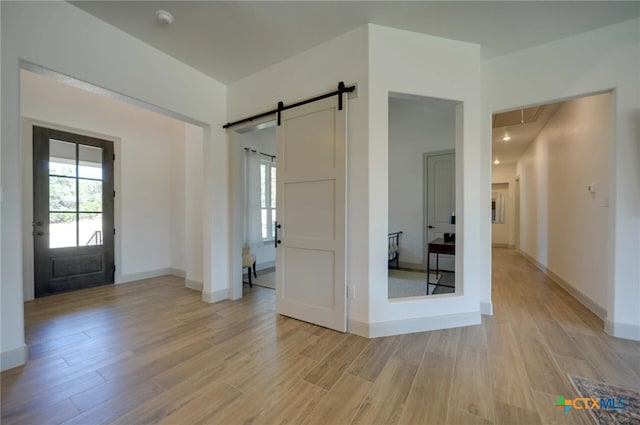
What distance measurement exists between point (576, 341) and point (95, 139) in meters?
6.59

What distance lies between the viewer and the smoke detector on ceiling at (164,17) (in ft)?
7.61

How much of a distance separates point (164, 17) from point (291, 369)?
10.7 ft

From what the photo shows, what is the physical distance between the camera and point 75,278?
3.83m

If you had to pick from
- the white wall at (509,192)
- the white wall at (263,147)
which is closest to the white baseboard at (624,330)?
the white wall at (263,147)

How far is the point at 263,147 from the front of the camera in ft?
17.9

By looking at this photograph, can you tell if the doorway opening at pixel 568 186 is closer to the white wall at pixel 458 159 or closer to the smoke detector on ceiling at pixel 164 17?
the white wall at pixel 458 159

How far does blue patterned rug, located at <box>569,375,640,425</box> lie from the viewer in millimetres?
1440

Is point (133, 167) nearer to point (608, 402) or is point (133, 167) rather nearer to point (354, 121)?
point (354, 121)

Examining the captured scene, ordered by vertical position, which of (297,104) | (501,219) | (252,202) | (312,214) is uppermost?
(297,104)

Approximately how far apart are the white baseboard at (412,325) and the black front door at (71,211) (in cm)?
417

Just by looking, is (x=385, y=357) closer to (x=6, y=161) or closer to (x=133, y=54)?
(x=6, y=161)

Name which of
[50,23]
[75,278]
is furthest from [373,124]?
[75,278]

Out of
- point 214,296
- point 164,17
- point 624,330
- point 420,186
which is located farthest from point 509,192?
point 164,17

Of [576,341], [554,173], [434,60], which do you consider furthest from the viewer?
[554,173]
